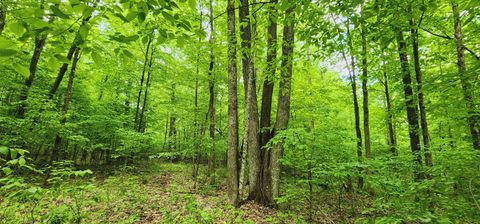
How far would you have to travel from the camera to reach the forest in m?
1.87

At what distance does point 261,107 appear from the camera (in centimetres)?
659

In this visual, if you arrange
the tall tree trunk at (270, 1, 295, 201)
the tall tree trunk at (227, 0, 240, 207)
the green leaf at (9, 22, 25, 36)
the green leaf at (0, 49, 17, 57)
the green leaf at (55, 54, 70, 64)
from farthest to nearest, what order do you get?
the tall tree trunk at (227, 0, 240, 207), the tall tree trunk at (270, 1, 295, 201), the green leaf at (55, 54, 70, 64), the green leaf at (9, 22, 25, 36), the green leaf at (0, 49, 17, 57)

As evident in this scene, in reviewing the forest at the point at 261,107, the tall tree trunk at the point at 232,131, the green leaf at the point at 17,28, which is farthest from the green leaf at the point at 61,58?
the tall tree trunk at the point at 232,131

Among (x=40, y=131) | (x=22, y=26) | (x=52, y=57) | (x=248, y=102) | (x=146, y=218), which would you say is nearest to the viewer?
(x=22, y=26)

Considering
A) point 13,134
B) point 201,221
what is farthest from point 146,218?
point 13,134

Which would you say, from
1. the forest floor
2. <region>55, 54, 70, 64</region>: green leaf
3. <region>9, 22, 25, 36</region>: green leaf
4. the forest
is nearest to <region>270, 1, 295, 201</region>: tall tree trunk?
the forest

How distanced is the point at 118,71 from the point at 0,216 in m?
9.68

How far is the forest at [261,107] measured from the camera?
1.87 metres

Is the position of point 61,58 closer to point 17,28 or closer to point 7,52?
point 17,28

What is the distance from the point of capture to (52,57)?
136cm

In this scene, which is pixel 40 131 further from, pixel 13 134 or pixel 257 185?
pixel 257 185

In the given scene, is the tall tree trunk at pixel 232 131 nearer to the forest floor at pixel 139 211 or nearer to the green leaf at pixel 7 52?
the forest floor at pixel 139 211

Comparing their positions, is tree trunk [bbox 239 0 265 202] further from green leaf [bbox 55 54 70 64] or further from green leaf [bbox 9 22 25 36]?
green leaf [bbox 9 22 25 36]

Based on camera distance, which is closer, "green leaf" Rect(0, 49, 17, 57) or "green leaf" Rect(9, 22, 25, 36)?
"green leaf" Rect(0, 49, 17, 57)
